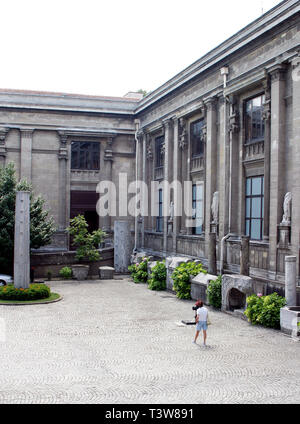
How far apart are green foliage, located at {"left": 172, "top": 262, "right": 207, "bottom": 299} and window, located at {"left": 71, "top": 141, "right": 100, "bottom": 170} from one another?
17.4m

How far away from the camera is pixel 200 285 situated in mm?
23922

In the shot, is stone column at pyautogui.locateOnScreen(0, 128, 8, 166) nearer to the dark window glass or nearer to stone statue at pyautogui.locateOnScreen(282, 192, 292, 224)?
the dark window glass

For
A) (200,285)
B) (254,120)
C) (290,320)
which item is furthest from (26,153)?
(290,320)

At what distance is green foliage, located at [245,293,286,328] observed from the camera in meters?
18.0

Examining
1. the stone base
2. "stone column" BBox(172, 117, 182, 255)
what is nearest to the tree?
the stone base

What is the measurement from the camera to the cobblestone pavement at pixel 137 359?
11031 mm

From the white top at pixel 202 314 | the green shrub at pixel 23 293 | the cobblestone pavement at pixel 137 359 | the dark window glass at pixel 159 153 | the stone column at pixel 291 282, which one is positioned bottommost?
the cobblestone pavement at pixel 137 359

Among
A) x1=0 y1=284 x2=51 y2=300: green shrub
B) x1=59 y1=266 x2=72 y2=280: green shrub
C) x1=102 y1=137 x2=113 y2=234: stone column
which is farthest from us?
x1=102 y1=137 x2=113 y2=234: stone column

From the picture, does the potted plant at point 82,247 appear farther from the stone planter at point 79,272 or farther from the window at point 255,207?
the window at point 255,207

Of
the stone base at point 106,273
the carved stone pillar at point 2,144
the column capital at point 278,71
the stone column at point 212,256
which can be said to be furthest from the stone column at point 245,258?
the carved stone pillar at point 2,144

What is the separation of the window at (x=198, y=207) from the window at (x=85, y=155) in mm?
11968

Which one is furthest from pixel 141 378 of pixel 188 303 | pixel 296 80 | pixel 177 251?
pixel 177 251

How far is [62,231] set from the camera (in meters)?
39.2

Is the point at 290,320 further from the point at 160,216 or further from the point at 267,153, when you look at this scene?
the point at 160,216
